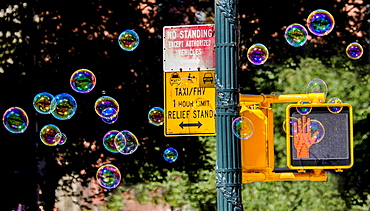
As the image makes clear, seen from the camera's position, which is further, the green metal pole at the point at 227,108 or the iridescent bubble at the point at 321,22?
the iridescent bubble at the point at 321,22

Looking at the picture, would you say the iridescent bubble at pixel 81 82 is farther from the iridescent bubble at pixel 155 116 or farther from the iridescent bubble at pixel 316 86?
the iridescent bubble at pixel 316 86

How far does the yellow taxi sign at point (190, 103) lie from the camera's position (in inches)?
246

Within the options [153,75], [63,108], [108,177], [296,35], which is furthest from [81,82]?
[296,35]

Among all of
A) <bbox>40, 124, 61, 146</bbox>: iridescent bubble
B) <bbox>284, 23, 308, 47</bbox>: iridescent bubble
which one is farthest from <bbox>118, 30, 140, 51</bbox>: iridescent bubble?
<bbox>284, 23, 308, 47</bbox>: iridescent bubble

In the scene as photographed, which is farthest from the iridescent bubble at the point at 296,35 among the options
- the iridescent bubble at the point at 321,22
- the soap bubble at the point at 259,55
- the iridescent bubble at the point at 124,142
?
the iridescent bubble at the point at 124,142

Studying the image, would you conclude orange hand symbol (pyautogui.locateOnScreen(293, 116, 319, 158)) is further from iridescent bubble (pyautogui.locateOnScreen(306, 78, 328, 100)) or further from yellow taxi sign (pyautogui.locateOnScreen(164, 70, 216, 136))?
iridescent bubble (pyautogui.locateOnScreen(306, 78, 328, 100))

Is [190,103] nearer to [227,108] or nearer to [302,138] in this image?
[227,108]

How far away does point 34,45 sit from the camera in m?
12.4

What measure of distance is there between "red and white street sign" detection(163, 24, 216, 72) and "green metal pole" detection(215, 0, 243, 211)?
0.28 meters

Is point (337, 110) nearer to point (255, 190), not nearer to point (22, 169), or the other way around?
point (255, 190)

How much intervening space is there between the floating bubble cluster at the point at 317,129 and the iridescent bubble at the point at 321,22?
10.2ft

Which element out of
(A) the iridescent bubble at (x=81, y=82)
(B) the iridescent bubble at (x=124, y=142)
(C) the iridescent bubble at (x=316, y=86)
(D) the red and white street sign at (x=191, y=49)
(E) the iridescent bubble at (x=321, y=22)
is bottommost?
(B) the iridescent bubble at (x=124, y=142)

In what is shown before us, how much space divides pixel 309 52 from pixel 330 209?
267 cm

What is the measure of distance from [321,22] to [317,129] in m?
3.25
